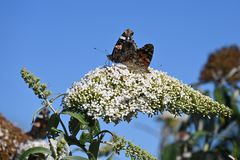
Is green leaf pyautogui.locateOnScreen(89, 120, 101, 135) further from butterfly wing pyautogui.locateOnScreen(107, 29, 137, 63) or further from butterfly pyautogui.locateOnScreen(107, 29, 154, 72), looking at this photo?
butterfly wing pyautogui.locateOnScreen(107, 29, 137, 63)

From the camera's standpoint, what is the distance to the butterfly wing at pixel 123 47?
3.98m

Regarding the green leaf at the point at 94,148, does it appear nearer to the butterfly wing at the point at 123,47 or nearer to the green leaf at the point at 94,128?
the green leaf at the point at 94,128

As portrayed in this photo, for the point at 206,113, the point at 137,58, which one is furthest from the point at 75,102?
the point at 206,113

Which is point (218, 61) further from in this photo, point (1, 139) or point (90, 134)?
point (90, 134)

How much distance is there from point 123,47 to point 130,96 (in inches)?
22.6

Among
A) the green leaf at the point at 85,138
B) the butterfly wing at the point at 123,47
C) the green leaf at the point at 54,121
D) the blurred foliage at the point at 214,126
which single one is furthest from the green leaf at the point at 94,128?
the blurred foliage at the point at 214,126

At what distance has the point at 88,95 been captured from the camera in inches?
137

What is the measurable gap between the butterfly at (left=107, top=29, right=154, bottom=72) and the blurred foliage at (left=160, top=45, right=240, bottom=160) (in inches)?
333

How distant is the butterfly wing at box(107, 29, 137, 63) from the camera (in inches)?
157

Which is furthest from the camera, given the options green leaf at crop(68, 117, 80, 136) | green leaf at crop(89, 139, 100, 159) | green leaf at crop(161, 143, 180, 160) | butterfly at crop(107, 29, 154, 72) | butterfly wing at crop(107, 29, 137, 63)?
green leaf at crop(161, 143, 180, 160)

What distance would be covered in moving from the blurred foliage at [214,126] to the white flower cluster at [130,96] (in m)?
8.59

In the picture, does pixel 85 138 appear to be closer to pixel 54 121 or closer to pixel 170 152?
pixel 54 121

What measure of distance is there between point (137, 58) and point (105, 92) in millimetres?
506

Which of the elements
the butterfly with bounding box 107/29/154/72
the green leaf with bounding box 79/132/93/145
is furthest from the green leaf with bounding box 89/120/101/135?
the butterfly with bounding box 107/29/154/72
